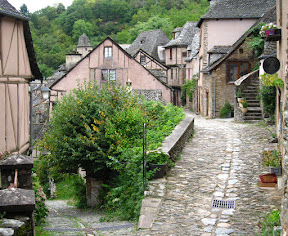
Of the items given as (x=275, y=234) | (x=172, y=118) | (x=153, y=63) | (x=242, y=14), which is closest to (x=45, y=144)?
(x=172, y=118)

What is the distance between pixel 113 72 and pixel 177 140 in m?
16.1

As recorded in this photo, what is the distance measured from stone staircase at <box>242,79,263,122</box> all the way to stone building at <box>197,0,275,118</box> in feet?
8.27

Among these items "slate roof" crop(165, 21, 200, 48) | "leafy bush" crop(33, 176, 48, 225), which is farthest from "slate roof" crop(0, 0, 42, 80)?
"slate roof" crop(165, 21, 200, 48)

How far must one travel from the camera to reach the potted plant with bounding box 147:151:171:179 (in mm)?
9469

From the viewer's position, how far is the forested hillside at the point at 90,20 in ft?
287

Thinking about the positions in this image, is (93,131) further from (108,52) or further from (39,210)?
(108,52)

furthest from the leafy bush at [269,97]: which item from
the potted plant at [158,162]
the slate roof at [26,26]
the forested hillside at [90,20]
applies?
the forested hillside at [90,20]

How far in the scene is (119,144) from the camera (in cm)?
1022

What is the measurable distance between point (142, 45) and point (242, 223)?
1850 inches

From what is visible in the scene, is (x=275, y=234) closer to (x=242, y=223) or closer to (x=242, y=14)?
(x=242, y=223)

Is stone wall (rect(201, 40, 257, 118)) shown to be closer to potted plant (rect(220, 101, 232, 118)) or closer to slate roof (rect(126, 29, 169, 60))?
potted plant (rect(220, 101, 232, 118))

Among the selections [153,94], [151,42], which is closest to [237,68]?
[153,94]

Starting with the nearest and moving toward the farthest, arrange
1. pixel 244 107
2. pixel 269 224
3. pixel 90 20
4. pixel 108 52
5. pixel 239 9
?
pixel 269 224, pixel 244 107, pixel 239 9, pixel 108 52, pixel 90 20

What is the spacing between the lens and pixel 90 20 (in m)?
109
